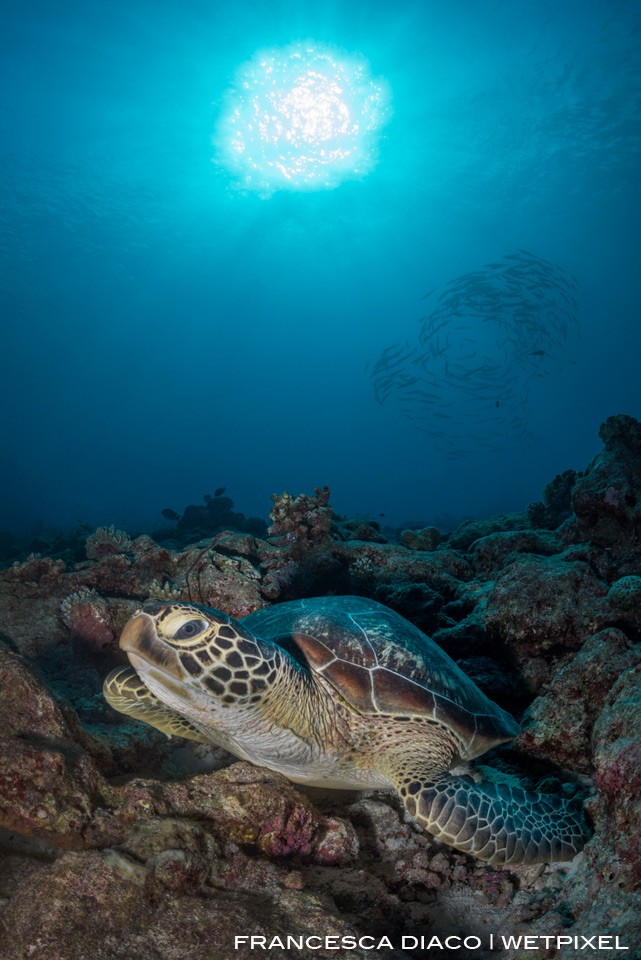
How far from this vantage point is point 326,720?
2725 millimetres

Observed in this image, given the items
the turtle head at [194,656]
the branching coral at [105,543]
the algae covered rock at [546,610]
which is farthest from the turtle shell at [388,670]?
the branching coral at [105,543]

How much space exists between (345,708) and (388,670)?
0.36 meters

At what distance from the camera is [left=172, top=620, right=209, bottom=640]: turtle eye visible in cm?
224

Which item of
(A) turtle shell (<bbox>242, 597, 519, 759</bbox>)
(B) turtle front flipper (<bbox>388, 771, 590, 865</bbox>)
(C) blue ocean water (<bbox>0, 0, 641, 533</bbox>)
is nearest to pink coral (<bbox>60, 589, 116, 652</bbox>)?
(A) turtle shell (<bbox>242, 597, 519, 759</bbox>)

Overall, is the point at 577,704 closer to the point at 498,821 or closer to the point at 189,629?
the point at 498,821

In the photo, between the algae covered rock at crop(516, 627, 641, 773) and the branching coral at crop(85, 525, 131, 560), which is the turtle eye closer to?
the algae covered rock at crop(516, 627, 641, 773)

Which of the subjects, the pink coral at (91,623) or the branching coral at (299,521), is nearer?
the pink coral at (91,623)

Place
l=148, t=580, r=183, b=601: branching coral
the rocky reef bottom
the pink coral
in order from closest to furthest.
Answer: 1. the rocky reef bottom
2. the pink coral
3. l=148, t=580, r=183, b=601: branching coral

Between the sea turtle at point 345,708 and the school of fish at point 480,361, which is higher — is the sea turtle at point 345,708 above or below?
below

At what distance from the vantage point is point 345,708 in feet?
9.26

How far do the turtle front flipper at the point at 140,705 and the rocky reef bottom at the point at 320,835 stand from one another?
0.14 meters

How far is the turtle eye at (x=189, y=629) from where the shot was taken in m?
2.24

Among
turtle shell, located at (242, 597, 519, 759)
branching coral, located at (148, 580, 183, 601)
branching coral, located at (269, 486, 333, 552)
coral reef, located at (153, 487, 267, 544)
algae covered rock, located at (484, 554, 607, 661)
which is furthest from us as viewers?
coral reef, located at (153, 487, 267, 544)

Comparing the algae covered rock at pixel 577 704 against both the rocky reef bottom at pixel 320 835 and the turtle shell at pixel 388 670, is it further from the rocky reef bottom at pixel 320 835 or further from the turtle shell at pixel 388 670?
the turtle shell at pixel 388 670
